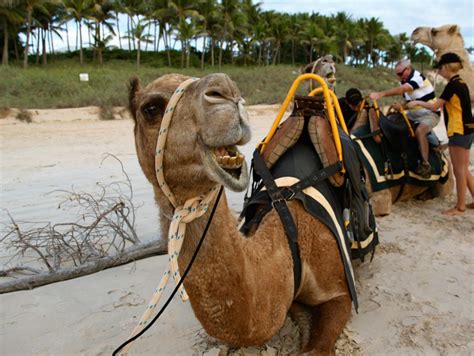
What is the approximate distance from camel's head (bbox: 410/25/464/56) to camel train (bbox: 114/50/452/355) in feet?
21.8

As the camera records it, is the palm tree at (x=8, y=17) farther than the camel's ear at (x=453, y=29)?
Yes

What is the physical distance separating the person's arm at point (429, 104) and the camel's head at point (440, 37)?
3.45 metres

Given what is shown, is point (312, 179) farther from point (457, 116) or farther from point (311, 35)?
point (311, 35)

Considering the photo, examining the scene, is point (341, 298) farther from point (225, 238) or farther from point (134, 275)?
point (134, 275)

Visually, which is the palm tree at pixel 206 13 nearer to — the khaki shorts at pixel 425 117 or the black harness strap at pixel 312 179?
the khaki shorts at pixel 425 117

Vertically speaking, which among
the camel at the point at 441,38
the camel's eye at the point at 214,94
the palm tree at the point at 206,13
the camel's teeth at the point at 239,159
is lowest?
the camel's teeth at the point at 239,159

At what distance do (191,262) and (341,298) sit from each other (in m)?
1.35

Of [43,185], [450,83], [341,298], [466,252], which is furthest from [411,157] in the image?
Answer: [43,185]

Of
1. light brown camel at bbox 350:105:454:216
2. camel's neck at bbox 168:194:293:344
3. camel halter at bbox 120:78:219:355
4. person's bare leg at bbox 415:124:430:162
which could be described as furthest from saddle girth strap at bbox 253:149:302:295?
person's bare leg at bbox 415:124:430:162

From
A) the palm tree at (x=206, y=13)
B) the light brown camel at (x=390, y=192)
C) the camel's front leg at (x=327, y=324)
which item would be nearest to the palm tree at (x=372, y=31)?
the palm tree at (x=206, y=13)

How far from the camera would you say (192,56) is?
50406mm

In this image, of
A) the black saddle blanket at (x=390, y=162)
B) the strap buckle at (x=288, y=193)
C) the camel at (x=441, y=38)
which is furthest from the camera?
the camel at (x=441, y=38)

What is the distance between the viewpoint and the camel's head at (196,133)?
166cm

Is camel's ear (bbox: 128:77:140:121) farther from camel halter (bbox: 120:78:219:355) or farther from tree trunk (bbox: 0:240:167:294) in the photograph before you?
tree trunk (bbox: 0:240:167:294)
